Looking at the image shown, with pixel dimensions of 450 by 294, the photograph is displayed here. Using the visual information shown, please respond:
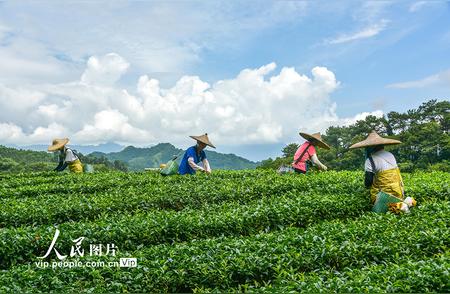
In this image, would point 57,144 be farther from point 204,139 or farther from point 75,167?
point 204,139

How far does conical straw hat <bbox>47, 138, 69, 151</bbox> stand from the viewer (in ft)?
51.8

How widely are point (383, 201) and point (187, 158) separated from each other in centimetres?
652

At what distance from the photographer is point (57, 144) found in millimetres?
16078

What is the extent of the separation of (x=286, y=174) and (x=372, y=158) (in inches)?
186

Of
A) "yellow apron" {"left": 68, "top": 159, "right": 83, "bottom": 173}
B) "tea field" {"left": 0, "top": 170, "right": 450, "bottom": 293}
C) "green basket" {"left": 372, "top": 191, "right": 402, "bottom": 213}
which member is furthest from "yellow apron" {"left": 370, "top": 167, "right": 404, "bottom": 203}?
"yellow apron" {"left": 68, "top": 159, "right": 83, "bottom": 173}

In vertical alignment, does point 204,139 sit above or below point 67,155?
above

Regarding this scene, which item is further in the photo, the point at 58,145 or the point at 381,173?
the point at 58,145

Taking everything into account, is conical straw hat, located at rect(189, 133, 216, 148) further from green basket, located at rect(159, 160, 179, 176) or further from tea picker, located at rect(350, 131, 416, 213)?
tea picker, located at rect(350, 131, 416, 213)

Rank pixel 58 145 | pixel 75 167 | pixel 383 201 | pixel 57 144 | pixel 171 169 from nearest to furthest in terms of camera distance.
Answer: pixel 383 201
pixel 171 169
pixel 58 145
pixel 57 144
pixel 75 167

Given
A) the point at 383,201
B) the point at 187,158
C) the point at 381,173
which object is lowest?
the point at 383,201

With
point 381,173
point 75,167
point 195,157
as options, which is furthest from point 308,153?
point 75,167

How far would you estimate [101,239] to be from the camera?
282 inches

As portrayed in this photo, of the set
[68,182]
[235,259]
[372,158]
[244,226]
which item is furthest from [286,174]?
[235,259]

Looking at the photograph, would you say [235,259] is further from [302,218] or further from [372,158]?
[372,158]
